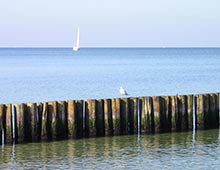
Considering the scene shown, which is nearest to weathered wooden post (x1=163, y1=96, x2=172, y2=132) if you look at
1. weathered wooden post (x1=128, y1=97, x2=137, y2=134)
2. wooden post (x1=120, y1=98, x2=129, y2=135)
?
weathered wooden post (x1=128, y1=97, x2=137, y2=134)

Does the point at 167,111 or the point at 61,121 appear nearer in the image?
the point at 61,121

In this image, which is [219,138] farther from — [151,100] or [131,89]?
[131,89]

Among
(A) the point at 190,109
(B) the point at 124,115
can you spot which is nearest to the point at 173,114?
(A) the point at 190,109

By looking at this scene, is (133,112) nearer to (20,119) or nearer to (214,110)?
(214,110)

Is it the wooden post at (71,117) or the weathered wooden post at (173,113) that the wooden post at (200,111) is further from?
the wooden post at (71,117)

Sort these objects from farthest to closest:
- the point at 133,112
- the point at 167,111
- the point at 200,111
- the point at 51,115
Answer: the point at 200,111 → the point at 167,111 → the point at 133,112 → the point at 51,115

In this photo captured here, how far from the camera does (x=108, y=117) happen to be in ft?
77.9

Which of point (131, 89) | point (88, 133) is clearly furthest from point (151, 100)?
point (131, 89)

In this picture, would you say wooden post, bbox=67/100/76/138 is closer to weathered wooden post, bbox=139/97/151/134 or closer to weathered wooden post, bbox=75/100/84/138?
weathered wooden post, bbox=75/100/84/138

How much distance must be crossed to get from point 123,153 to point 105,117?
2.47 m

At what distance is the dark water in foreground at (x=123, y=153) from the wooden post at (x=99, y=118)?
32cm

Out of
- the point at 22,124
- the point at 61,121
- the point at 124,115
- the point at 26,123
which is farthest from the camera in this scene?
the point at 124,115

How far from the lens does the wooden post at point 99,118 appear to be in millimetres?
23578

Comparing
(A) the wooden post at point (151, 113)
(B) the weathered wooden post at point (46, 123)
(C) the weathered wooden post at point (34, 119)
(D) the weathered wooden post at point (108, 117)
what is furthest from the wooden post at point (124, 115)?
(C) the weathered wooden post at point (34, 119)
